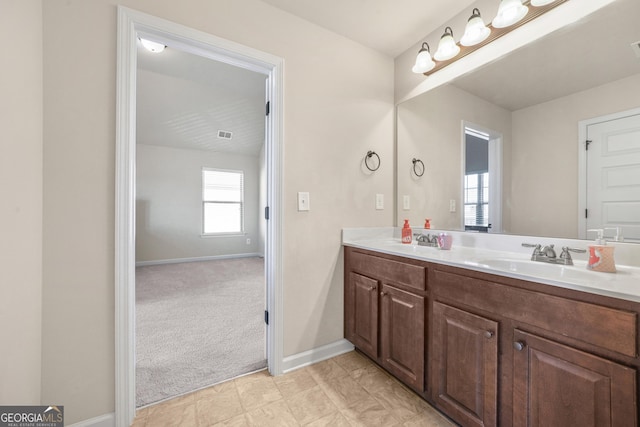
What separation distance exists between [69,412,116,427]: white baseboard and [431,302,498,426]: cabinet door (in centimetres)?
163

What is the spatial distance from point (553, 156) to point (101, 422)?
2.70 m

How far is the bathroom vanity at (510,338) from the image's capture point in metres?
0.77

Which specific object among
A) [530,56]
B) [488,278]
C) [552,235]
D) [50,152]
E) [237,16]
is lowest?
A: [488,278]

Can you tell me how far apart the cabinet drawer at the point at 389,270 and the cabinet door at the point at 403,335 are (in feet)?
Result: 0.21

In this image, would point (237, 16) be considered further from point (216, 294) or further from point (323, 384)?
point (216, 294)

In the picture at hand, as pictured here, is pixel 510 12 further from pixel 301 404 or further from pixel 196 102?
pixel 196 102

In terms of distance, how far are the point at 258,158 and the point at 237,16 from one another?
189 inches

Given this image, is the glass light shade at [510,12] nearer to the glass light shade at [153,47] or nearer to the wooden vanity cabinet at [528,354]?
the wooden vanity cabinet at [528,354]

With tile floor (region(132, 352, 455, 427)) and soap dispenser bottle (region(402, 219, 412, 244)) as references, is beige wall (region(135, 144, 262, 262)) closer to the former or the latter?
tile floor (region(132, 352, 455, 427))

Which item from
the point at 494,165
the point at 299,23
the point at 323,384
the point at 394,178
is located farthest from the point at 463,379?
the point at 299,23

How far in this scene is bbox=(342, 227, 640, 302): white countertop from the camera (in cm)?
83

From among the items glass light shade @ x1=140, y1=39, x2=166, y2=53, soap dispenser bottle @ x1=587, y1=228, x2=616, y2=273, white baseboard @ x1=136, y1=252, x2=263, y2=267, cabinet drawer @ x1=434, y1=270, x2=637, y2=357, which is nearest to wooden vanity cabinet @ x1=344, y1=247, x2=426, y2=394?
cabinet drawer @ x1=434, y1=270, x2=637, y2=357

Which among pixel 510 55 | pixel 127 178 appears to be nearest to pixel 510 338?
pixel 510 55

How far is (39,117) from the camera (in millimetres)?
1092
